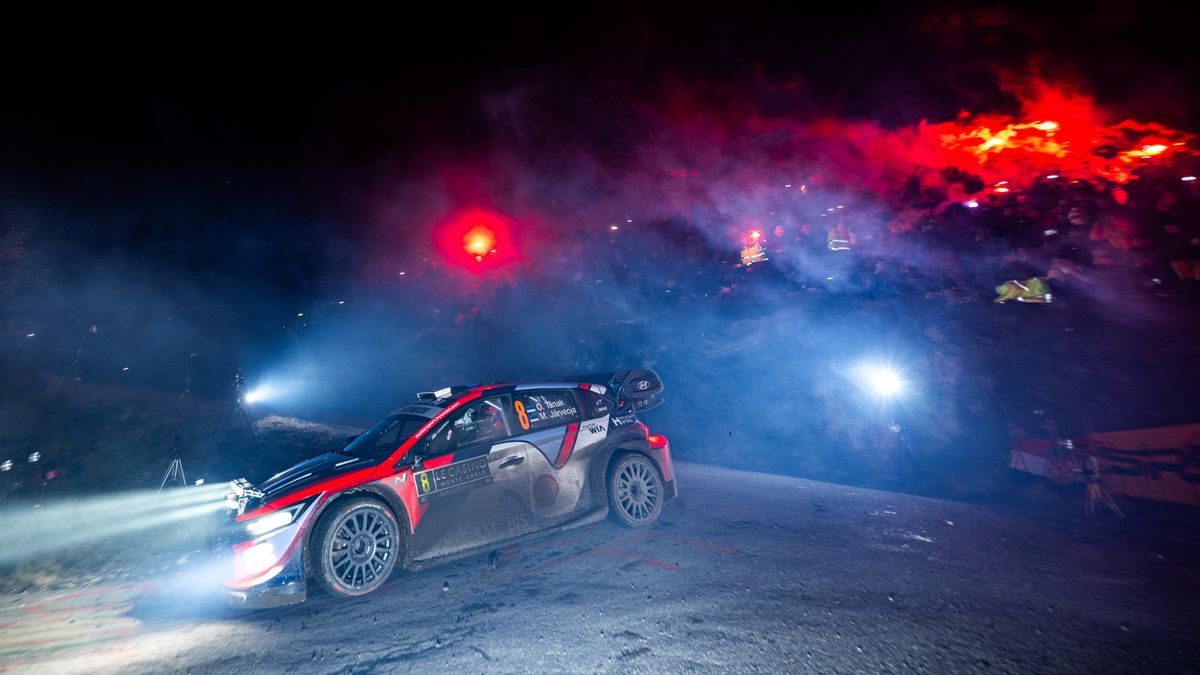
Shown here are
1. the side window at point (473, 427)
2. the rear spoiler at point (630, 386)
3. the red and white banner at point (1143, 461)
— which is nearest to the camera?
the side window at point (473, 427)

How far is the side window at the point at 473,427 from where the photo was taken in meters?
4.52

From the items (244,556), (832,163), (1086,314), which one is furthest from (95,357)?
(1086,314)

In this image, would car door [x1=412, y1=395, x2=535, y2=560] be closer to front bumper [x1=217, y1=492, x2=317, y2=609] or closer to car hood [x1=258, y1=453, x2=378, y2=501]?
car hood [x1=258, y1=453, x2=378, y2=501]

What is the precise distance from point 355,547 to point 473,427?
54.9 inches

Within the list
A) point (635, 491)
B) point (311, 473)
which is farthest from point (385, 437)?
point (635, 491)

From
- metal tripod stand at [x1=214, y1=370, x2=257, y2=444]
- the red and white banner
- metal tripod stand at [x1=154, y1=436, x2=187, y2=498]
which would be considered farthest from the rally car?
metal tripod stand at [x1=214, y1=370, x2=257, y2=444]

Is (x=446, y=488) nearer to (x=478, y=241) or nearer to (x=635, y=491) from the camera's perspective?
(x=635, y=491)

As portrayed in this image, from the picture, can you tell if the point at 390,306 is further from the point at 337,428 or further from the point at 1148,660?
the point at 1148,660

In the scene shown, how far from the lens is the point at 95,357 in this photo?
1543 cm

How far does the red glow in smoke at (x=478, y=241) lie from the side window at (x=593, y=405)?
17709mm

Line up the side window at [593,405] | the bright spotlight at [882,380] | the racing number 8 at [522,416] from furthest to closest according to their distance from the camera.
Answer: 1. the bright spotlight at [882,380]
2. the side window at [593,405]
3. the racing number 8 at [522,416]

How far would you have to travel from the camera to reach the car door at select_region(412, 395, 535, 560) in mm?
4297

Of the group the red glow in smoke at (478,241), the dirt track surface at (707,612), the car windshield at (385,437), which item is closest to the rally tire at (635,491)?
the dirt track surface at (707,612)

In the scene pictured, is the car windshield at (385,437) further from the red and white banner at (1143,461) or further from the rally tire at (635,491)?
the red and white banner at (1143,461)
